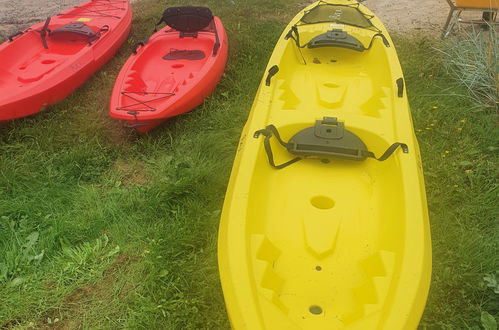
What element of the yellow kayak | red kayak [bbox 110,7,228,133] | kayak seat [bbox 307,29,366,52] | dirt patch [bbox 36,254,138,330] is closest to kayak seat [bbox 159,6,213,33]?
red kayak [bbox 110,7,228,133]

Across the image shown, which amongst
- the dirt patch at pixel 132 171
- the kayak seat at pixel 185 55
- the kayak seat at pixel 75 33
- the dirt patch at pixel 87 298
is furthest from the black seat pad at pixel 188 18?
the dirt patch at pixel 87 298

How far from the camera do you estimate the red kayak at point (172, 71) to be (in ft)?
12.4

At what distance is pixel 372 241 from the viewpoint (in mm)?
2412

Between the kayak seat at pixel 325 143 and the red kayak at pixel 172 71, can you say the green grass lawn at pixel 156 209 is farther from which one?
the kayak seat at pixel 325 143

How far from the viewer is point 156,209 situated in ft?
10.5

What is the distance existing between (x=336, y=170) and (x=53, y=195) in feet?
7.27

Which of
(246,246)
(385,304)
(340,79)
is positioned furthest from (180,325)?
(340,79)

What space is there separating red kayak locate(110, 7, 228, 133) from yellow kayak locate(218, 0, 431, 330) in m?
0.90

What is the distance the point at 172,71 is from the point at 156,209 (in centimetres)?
186

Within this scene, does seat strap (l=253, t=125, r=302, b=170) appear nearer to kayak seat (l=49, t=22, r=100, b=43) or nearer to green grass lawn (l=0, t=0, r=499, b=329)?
green grass lawn (l=0, t=0, r=499, b=329)

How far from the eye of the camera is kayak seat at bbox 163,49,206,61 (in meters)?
4.66

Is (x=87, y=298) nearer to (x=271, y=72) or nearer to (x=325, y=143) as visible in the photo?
(x=325, y=143)

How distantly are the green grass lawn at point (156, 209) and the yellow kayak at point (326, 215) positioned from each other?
1.83 ft

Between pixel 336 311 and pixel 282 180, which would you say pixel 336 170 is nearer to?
pixel 282 180
